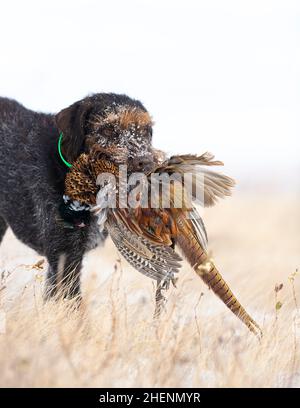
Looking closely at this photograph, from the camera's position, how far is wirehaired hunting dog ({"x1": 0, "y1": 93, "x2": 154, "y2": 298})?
190 inches

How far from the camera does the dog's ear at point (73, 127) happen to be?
16.3 ft

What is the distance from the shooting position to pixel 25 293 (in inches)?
204

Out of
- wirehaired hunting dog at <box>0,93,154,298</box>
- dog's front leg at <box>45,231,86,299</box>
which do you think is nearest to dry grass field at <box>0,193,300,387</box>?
dog's front leg at <box>45,231,86,299</box>

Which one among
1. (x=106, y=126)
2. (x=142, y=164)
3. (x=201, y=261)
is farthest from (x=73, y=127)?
(x=201, y=261)

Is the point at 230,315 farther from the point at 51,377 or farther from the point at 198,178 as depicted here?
the point at 51,377

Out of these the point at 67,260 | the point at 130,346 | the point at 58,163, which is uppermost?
the point at 58,163

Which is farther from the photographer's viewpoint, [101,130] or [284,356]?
[101,130]

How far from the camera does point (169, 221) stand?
4.32 metres

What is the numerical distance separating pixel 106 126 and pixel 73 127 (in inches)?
12.6

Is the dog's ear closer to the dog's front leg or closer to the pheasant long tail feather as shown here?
the dog's front leg

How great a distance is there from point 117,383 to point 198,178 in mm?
1470

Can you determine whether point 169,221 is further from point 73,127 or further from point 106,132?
point 73,127

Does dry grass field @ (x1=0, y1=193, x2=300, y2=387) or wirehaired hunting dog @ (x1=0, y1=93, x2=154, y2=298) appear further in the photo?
wirehaired hunting dog @ (x1=0, y1=93, x2=154, y2=298)
